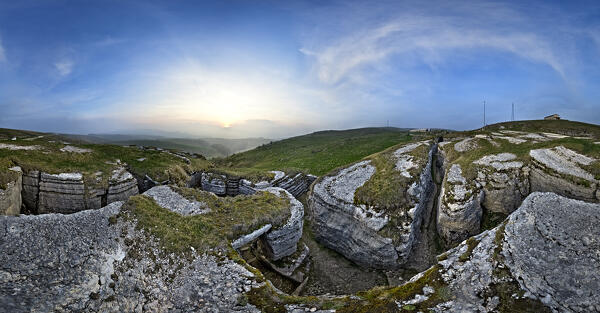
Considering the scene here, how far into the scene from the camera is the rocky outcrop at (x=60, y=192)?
1748cm

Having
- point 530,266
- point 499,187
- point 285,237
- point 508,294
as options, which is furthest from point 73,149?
point 499,187

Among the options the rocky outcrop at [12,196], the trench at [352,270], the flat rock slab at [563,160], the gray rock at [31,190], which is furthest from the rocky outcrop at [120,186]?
the flat rock slab at [563,160]

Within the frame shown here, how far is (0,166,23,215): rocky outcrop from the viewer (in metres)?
14.8

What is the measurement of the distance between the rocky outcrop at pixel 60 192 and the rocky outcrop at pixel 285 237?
12.8m

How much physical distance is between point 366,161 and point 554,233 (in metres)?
18.6

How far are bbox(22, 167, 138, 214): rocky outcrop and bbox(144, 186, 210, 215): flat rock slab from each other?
4.56 metres

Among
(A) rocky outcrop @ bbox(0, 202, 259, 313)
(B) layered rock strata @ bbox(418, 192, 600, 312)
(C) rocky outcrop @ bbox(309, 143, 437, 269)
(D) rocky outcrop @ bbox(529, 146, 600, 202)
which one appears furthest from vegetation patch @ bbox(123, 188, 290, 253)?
(D) rocky outcrop @ bbox(529, 146, 600, 202)

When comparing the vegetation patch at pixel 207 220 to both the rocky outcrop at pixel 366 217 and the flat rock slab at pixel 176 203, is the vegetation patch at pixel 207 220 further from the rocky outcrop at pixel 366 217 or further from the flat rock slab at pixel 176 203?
the rocky outcrop at pixel 366 217

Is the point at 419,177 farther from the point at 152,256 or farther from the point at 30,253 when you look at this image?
the point at 30,253

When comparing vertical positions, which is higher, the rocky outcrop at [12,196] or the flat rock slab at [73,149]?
the flat rock slab at [73,149]

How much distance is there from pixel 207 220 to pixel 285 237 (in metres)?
5.50

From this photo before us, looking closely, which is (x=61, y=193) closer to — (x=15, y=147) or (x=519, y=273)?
(x=15, y=147)

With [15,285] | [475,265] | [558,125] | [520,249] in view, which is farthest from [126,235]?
[558,125]

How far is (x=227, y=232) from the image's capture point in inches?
580
